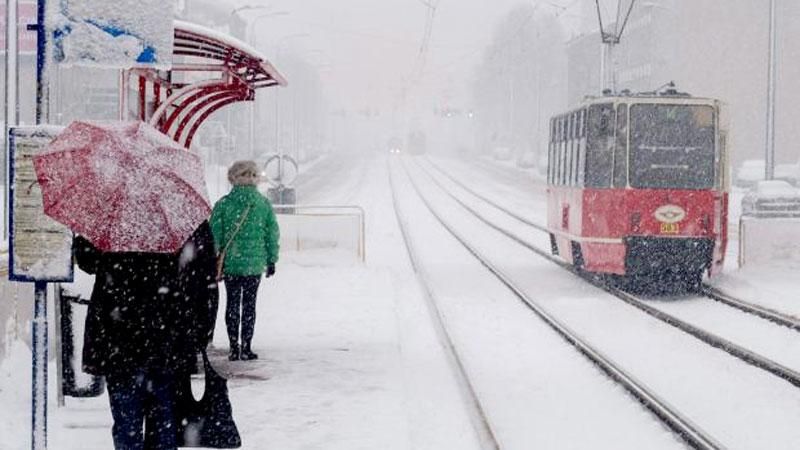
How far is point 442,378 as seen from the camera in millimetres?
10500

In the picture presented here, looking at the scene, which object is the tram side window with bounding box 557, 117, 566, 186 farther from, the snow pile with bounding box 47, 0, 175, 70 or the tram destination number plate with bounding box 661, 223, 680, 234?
the snow pile with bounding box 47, 0, 175, 70

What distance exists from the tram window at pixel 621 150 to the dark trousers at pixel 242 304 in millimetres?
8121

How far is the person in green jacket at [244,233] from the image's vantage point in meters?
10.1

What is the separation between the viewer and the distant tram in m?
16.9

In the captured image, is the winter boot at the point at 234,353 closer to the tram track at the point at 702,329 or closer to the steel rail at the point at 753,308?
the tram track at the point at 702,329

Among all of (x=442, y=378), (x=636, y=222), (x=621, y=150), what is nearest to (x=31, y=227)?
(x=442, y=378)

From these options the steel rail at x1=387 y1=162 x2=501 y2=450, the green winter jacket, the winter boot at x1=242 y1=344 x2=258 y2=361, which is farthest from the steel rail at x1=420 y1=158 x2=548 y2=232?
the green winter jacket

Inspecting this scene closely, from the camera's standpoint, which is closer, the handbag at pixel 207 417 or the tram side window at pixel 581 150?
the handbag at pixel 207 417

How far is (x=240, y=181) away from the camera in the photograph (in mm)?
10086

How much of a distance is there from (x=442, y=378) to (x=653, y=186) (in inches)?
299

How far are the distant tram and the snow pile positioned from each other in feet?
37.0

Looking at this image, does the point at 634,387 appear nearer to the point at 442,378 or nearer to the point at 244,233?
the point at 442,378

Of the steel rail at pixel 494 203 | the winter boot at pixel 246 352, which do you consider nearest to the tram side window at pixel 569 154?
the winter boot at pixel 246 352

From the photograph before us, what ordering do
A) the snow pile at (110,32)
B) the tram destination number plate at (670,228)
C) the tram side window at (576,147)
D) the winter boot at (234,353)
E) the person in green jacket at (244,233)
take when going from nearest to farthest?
the snow pile at (110,32) < the person in green jacket at (244,233) < the winter boot at (234,353) < the tram destination number plate at (670,228) < the tram side window at (576,147)
